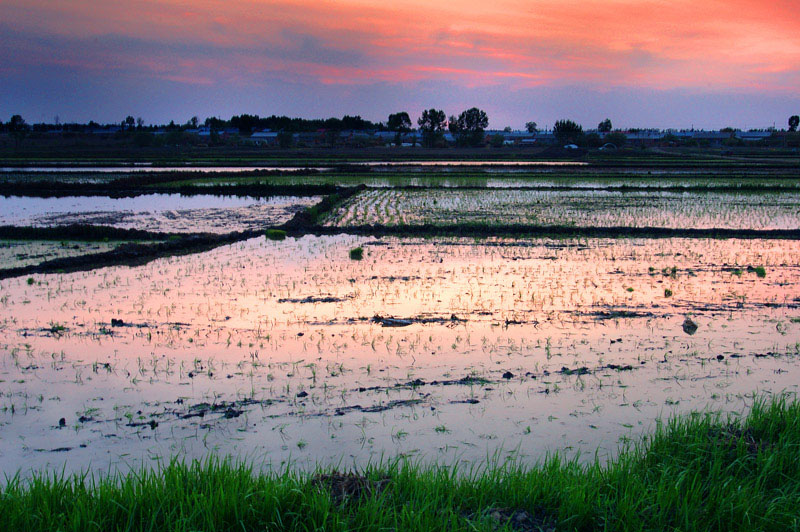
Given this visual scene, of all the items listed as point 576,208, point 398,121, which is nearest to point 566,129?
point 398,121

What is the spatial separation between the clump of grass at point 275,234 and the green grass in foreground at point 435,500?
8.90m

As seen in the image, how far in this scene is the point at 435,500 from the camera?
256 cm

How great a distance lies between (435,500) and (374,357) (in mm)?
2551

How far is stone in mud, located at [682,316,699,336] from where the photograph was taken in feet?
19.0

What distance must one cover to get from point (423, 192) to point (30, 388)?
54.2ft

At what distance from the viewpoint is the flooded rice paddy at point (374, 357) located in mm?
3678

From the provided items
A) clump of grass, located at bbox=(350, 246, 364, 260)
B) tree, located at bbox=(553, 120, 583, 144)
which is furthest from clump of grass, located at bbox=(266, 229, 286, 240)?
tree, located at bbox=(553, 120, 583, 144)

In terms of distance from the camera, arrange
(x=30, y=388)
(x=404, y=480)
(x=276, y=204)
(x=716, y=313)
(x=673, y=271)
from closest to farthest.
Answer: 1. (x=404, y=480)
2. (x=30, y=388)
3. (x=716, y=313)
4. (x=673, y=271)
5. (x=276, y=204)

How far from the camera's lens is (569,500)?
2.64 metres

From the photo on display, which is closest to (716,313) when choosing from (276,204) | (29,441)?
(29,441)

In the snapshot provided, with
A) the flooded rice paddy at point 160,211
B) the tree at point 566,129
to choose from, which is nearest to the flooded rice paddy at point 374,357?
the flooded rice paddy at point 160,211

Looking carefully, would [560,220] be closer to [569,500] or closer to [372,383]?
[372,383]

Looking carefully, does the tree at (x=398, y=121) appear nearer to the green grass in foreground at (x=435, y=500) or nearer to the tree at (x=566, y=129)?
the tree at (x=566, y=129)

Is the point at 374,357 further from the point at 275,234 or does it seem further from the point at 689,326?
the point at 275,234
